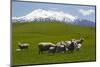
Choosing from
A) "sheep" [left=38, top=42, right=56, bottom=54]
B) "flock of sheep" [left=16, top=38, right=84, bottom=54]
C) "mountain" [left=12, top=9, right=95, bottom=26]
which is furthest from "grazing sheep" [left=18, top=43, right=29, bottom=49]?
"mountain" [left=12, top=9, right=95, bottom=26]

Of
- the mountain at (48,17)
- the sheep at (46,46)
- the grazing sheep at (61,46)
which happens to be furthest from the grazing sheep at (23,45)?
the grazing sheep at (61,46)

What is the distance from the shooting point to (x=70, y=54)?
258 centimetres

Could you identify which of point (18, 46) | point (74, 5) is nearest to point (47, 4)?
point (74, 5)

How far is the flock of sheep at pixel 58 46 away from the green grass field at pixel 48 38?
0.04 meters

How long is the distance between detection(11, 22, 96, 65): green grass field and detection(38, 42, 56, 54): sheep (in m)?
0.03

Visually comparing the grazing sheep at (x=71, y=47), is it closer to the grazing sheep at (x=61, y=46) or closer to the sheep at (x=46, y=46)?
the grazing sheep at (x=61, y=46)

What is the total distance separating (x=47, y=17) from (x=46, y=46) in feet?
Answer: 1.07

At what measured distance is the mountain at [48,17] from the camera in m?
2.39

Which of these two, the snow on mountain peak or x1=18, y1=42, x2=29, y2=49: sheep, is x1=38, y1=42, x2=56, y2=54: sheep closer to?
x1=18, y1=42, x2=29, y2=49: sheep

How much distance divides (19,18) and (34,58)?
0.47 m

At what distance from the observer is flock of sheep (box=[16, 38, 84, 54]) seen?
8.01ft

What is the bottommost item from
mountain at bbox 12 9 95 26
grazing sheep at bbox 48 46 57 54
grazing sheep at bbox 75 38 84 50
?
grazing sheep at bbox 48 46 57 54

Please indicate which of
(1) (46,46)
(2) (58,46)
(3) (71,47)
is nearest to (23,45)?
(1) (46,46)

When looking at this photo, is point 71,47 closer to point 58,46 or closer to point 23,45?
point 58,46
